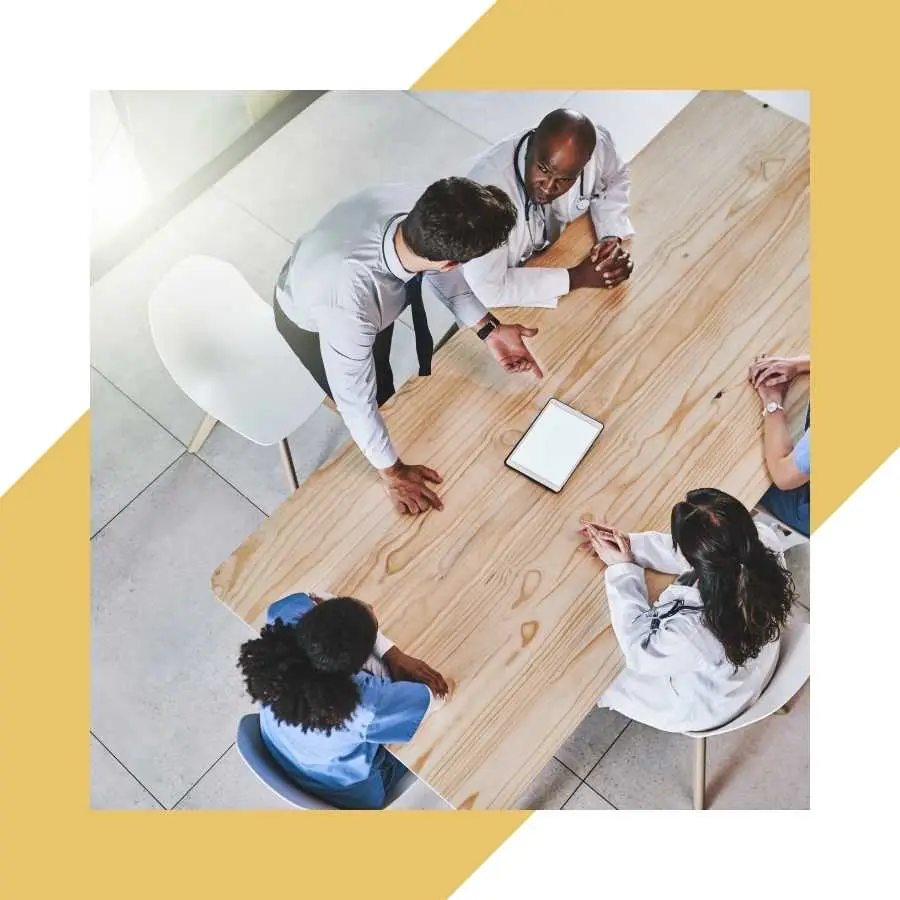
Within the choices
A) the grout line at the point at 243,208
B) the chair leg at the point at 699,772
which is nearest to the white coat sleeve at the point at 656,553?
the chair leg at the point at 699,772

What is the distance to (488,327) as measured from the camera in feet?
7.64

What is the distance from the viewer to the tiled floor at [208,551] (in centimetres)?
265

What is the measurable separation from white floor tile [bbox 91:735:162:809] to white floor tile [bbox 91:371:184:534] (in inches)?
24.6

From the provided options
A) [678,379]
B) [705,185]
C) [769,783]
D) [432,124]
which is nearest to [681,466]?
[678,379]

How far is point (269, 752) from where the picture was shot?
2.06 metres

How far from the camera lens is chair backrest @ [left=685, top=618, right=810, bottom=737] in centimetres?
218

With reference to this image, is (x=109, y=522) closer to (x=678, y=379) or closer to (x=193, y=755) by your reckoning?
(x=193, y=755)

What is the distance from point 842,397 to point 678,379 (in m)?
0.40

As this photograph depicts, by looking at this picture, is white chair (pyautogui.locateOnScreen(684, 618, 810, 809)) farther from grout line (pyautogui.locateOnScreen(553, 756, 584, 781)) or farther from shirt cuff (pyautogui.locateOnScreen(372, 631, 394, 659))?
shirt cuff (pyautogui.locateOnScreen(372, 631, 394, 659))

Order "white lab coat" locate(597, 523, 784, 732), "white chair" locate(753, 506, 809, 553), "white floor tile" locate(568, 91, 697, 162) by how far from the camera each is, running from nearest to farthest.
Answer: "white lab coat" locate(597, 523, 784, 732) < "white chair" locate(753, 506, 809, 553) < "white floor tile" locate(568, 91, 697, 162)

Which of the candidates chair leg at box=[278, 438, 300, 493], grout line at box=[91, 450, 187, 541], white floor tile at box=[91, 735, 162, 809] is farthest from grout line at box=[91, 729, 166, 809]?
chair leg at box=[278, 438, 300, 493]

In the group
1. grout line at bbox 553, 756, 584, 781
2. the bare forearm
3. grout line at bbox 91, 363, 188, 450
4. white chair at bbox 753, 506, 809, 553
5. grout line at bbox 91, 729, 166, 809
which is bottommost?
grout line at bbox 91, 729, 166, 809

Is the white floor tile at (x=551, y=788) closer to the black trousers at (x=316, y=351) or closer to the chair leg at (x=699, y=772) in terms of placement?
the chair leg at (x=699, y=772)

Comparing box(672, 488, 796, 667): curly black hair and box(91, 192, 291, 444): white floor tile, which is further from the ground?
box(672, 488, 796, 667): curly black hair
